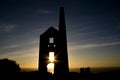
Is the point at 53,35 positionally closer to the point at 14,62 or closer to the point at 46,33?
the point at 46,33

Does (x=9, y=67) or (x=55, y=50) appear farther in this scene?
(x=55, y=50)

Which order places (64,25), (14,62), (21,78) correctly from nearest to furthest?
(21,78) < (14,62) < (64,25)

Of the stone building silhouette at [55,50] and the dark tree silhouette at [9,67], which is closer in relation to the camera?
the dark tree silhouette at [9,67]

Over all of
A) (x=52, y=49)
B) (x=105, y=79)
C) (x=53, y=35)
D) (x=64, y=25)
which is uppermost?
(x=64, y=25)

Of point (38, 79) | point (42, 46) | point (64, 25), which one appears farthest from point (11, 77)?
point (64, 25)

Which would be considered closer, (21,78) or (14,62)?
(21,78)

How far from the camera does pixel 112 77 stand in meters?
18.7

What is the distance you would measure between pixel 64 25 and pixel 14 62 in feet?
38.6

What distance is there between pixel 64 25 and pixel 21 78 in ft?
49.3

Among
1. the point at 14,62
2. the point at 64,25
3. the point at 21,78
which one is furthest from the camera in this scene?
the point at 64,25

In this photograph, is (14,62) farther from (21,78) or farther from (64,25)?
(64,25)

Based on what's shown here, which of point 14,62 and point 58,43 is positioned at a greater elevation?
point 58,43

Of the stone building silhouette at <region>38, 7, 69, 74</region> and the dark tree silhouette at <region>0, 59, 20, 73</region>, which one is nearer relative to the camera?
the dark tree silhouette at <region>0, 59, 20, 73</region>

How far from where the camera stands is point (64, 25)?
29.9m
